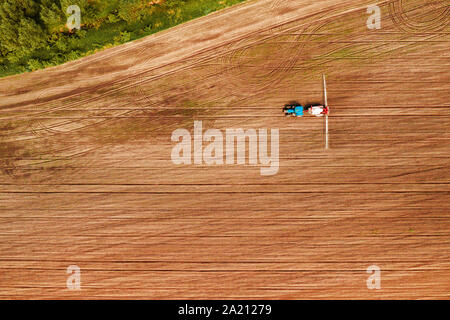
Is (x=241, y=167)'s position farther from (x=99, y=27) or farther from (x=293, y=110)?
(x=99, y=27)

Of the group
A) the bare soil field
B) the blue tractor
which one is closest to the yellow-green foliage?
the bare soil field

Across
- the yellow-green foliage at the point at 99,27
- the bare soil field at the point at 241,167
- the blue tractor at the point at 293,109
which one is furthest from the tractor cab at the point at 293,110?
the yellow-green foliage at the point at 99,27

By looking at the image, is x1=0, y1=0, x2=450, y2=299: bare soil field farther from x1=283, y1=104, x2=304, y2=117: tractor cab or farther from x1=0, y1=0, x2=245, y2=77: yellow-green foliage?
x1=0, y1=0, x2=245, y2=77: yellow-green foliage

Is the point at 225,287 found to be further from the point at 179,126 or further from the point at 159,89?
the point at 159,89

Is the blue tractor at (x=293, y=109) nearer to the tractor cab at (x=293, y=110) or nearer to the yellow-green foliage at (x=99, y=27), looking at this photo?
the tractor cab at (x=293, y=110)

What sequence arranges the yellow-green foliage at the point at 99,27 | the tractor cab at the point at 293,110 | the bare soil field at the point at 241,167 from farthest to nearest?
the yellow-green foliage at the point at 99,27 < the bare soil field at the point at 241,167 < the tractor cab at the point at 293,110

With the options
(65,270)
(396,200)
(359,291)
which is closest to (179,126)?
(65,270)

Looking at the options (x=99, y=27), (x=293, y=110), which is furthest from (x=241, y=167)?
(x=99, y=27)

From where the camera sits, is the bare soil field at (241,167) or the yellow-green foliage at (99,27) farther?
the yellow-green foliage at (99,27)
